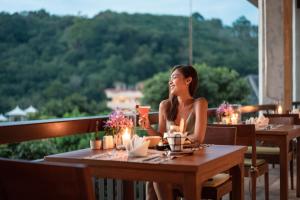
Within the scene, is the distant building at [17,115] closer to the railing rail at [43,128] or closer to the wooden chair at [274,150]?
the wooden chair at [274,150]

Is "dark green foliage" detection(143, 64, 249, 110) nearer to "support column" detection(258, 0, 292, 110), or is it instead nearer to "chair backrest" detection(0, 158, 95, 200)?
"support column" detection(258, 0, 292, 110)

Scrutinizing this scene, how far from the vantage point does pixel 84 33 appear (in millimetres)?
21516

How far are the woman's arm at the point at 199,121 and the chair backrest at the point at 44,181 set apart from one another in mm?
1538

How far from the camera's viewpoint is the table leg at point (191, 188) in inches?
84.7

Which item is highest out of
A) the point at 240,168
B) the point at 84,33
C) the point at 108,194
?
the point at 84,33

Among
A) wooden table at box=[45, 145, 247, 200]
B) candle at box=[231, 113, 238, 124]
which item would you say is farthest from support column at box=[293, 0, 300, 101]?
wooden table at box=[45, 145, 247, 200]

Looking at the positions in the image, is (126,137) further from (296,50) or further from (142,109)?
(296,50)

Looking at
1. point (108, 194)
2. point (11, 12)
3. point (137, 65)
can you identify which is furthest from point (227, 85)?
point (108, 194)

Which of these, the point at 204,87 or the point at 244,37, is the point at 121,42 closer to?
the point at 244,37

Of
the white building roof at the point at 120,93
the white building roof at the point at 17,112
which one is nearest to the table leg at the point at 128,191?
the white building roof at the point at 17,112

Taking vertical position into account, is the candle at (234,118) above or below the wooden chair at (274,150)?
above

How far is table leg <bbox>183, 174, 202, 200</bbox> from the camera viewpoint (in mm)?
2152

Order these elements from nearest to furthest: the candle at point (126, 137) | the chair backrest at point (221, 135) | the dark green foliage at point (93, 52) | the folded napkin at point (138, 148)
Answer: the folded napkin at point (138, 148)
the candle at point (126, 137)
the chair backrest at point (221, 135)
the dark green foliage at point (93, 52)

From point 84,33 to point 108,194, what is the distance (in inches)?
733
